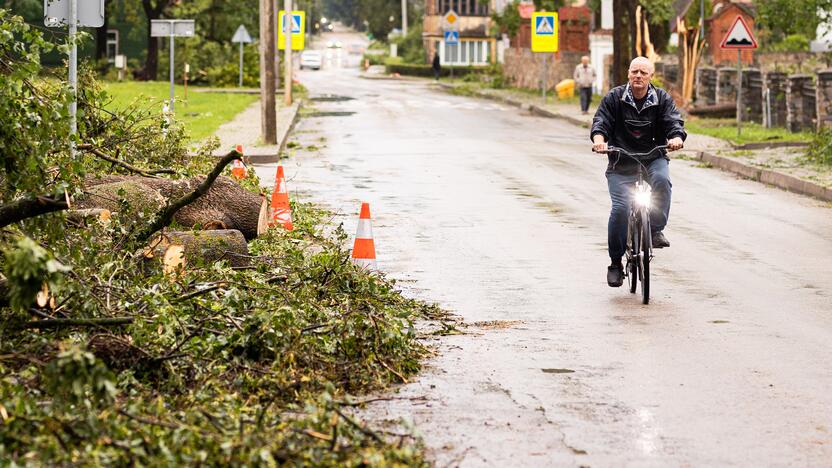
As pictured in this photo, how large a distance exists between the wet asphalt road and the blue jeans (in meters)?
0.39

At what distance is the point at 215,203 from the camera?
1288 centimetres

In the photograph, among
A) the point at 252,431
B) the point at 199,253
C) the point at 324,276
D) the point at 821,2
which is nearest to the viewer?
the point at 252,431

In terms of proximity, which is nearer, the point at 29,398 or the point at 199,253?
the point at 29,398

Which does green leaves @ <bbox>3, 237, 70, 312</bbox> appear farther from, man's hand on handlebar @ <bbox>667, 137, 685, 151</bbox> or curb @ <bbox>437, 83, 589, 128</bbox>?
curb @ <bbox>437, 83, 589, 128</bbox>

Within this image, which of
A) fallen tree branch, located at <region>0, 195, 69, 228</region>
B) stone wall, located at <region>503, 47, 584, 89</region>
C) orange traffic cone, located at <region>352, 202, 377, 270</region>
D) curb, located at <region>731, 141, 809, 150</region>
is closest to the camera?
fallen tree branch, located at <region>0, 195, 69, 228</region>

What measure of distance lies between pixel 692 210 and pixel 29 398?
12198 mm

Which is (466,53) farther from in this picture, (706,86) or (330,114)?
(706,86)

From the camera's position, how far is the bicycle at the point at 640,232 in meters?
10.7

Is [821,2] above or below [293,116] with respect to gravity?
above

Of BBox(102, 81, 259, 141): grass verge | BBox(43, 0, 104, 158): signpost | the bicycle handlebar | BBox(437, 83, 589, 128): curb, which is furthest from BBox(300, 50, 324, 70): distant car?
the bicycle handlebar

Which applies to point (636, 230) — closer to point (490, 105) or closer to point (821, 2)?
point (821, 2)

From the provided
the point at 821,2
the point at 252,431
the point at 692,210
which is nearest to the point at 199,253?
the point at 252,431

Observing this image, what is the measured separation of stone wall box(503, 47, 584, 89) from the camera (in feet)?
191

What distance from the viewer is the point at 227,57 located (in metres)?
63.8
